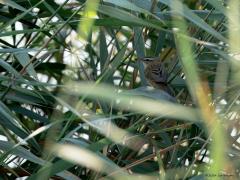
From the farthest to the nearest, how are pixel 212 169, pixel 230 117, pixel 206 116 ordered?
pixel 230 117
pixel 206 116
pixel 212 169

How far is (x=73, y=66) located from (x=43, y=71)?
1.00 feet

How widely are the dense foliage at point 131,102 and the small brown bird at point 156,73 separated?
7 centimetres

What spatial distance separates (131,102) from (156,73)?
0.99 m

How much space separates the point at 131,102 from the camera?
1.99 m

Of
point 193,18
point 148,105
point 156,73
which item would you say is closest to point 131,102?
point 148,105

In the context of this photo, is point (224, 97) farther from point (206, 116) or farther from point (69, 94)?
point (69, 94)

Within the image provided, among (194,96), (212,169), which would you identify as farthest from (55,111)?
(212,169)

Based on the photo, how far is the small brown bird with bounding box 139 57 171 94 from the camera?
267cm

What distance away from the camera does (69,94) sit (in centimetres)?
229

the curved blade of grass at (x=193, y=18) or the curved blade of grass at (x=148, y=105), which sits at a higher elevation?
the curved blade of grass at (x=193, y=18)

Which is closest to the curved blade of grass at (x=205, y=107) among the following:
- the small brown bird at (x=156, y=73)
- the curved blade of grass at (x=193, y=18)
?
the curved blade of grass at (x=193, y=18)

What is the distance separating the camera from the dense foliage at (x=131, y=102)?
1789 mm

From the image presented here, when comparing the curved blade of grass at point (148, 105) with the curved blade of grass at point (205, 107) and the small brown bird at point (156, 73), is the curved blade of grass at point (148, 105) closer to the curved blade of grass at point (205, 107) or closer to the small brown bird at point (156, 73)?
the curved blade of grass at point (205, 107)

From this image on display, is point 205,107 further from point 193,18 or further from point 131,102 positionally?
point 193,18
